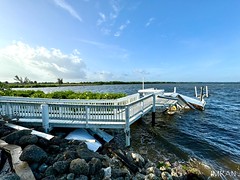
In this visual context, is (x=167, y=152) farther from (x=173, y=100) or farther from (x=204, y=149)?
(x=173, y=100)

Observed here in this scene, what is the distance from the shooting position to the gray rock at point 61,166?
359cm

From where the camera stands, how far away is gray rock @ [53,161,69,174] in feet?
11.8

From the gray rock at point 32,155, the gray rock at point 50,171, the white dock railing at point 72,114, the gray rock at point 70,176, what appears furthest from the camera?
the white dock railing at point 72,114

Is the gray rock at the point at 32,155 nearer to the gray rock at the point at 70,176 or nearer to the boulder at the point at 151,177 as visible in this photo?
the gray rock at the point at 70,176

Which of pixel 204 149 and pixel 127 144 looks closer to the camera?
pixel 127 144

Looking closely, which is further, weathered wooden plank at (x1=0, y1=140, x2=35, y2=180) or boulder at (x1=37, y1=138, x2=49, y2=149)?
boulder at (x1=37, y1=138, x2=49, y2=149)

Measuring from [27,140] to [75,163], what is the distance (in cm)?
178

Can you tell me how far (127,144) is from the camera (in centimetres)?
674

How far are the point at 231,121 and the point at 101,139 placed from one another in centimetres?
1230

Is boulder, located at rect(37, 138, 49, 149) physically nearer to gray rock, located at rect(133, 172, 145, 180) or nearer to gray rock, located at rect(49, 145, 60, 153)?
gray rock, located at rect(49, 145, 60, 153)

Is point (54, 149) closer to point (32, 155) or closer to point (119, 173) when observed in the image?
point (32, 155)

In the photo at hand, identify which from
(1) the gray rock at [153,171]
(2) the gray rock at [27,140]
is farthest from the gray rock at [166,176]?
(2) the gray rock at [27,140]

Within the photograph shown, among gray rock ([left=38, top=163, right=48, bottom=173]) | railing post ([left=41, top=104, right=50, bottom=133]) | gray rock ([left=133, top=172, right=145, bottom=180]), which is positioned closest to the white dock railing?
railing post ([left=41, top=104, right=50, bottom=133])

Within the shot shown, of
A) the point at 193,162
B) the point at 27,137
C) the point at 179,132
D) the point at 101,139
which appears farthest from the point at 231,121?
the point at 27,137
